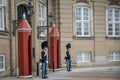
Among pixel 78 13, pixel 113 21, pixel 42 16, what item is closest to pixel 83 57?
pixel 78 13

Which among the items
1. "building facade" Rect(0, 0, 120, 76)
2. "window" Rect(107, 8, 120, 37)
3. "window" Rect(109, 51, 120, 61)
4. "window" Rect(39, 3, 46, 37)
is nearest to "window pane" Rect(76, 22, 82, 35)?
"building facade" Rect(0, 0, 120, 76)

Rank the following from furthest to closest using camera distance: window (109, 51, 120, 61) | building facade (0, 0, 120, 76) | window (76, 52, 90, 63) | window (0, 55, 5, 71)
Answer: window (109, 51, 120, 61)
window (76, 52, 90, 63)
building facade (0, 0, 120, 76)
window (0, 55, 5, 71)

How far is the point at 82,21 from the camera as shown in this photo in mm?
32875

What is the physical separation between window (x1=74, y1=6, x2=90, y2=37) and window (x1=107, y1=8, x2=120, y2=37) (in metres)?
1.91

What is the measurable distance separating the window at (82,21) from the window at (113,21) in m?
1.91

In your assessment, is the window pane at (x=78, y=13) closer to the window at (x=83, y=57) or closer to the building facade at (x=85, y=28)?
the building facade at (x=85, y=28)

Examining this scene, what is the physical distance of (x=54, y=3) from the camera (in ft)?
103

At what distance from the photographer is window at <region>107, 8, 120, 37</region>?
3375 centimetres

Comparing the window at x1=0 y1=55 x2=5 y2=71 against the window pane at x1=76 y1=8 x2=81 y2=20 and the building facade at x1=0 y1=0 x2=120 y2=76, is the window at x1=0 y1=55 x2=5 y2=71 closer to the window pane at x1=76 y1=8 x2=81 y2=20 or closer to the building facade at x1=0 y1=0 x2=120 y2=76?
the building facade at x1=0 y1=0 x2=120 y2=76

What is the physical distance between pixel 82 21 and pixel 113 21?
9.43 feet

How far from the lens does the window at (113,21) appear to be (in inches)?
1329

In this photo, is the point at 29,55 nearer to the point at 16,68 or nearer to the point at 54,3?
the point at 16,68

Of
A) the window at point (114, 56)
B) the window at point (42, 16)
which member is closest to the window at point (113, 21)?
the window at point (114, 56)

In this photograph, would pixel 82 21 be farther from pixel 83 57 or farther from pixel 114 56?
pixel 114 56
